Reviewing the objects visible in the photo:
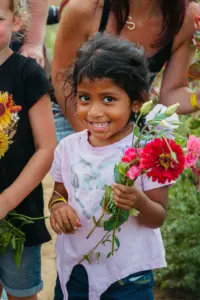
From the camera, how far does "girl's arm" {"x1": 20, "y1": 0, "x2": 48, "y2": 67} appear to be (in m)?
3.31

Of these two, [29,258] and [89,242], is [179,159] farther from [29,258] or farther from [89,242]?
[29,258]

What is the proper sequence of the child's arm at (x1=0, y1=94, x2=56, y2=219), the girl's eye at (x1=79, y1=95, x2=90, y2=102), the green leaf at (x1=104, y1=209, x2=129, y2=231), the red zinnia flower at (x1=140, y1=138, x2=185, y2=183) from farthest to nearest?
the child's arm at (x1=0, y1=94, x2=56, y2=219), the girl's eye at (x1=79, y1=95, x2=90, y2=102), the green leaf at (x1=104, y1=209, x2=129, y2=231), the red zinnia flower at (x1=140, y1=138, x2=185, y2=183)

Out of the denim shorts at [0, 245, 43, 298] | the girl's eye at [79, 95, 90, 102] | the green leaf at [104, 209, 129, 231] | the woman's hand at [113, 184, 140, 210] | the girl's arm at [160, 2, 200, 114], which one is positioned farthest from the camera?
the girl's arm at [160, 2, 200, 114]

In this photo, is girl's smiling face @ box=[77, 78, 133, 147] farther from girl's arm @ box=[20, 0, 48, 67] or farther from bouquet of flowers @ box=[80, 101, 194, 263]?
girl's arm @ box=[20, 0, 48, 67]

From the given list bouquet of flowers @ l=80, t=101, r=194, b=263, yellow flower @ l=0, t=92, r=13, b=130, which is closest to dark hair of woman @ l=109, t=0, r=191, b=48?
yellow flower @ l=0, t=92, r=13, b=130

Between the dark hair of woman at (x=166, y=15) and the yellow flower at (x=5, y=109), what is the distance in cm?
58

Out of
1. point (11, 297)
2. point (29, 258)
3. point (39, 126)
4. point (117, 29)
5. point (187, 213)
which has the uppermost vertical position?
point (117, 29)

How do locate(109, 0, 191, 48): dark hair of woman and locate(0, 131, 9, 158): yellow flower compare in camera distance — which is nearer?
locate(0, 131, 9, 158): yellow flower

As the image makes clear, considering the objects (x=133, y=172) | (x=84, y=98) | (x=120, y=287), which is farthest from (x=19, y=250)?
(x=133, y=172)

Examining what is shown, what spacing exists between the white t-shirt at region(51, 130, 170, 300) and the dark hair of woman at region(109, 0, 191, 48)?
0.62 m

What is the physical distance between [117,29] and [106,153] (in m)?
0.70

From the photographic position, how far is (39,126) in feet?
9.12

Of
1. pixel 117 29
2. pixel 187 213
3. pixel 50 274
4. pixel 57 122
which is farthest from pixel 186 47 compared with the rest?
pixel 50 274

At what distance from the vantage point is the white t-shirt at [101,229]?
253 centimetres
